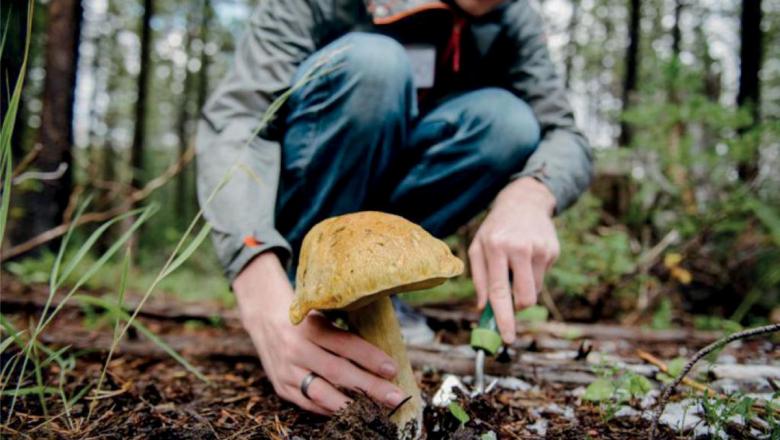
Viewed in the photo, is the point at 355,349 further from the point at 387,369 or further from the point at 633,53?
the point at 633,53

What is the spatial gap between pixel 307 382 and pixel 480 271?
0.65 m

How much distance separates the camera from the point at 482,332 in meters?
1.52

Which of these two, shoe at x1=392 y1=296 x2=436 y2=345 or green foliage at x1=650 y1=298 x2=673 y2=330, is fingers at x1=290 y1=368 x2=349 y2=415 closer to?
shoe at x1=392 y1=296 x2=436 y2=345

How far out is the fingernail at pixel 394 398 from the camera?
1.24 metres

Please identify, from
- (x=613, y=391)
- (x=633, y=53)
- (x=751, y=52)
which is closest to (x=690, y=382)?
(x=613, y=391)

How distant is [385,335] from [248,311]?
490 millimetres

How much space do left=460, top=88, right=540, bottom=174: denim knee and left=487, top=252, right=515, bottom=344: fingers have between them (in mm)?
743

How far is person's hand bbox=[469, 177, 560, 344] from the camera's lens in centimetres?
145

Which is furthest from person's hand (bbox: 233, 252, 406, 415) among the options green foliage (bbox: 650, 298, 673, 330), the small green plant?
green foliage (bbox: 650, 298, 673, 330)

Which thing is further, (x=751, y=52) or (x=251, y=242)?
(x=751, y=52)

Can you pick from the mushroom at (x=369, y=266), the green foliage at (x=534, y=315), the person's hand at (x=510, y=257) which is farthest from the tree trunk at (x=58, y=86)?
the person's hand at (x=510, y=257)

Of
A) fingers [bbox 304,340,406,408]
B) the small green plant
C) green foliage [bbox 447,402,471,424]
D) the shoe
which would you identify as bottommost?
the shoe

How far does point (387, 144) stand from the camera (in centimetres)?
208

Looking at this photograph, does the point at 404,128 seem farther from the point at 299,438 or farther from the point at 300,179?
the point at 299,438
